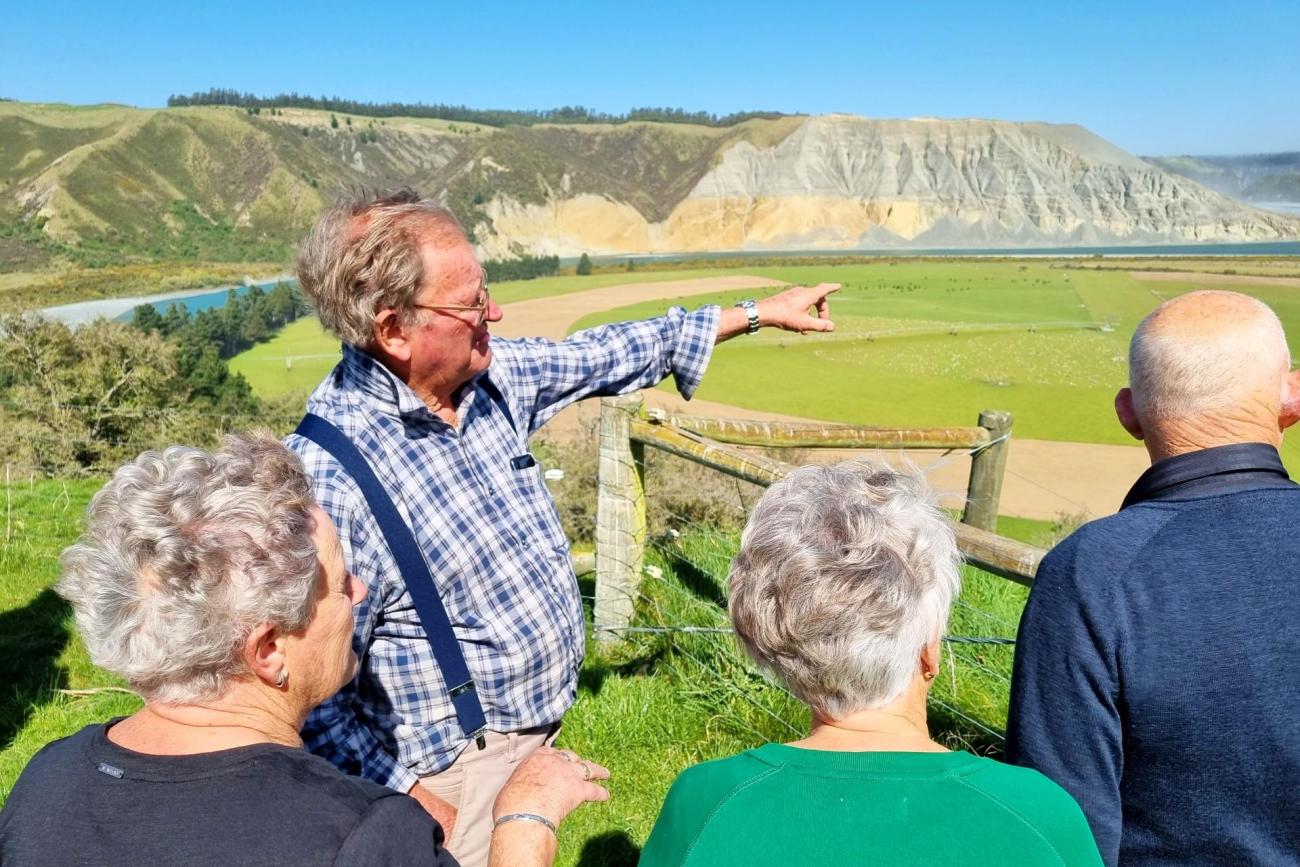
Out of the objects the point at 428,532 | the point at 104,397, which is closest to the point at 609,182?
the point at 104,397

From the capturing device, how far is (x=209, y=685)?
1.39 meters

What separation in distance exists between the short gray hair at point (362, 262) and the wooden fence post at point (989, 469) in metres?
3.71

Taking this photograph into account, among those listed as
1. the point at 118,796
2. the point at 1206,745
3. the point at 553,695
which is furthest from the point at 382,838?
the point at 1206,745

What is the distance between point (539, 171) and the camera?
8606 centimetres

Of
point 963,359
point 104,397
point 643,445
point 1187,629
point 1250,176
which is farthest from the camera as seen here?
point 1250,176

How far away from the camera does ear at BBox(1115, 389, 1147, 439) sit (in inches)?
71.2

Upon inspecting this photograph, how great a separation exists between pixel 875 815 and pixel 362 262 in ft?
5.55

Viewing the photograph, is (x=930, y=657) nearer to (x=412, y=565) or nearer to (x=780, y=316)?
(x=412, y=565)

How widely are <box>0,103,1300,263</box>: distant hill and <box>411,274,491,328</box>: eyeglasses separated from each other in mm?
64990

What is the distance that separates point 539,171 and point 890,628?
295 feet

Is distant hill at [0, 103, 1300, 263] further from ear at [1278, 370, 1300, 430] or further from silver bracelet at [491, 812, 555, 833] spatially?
ear at [1278, 370, 1300, 430]

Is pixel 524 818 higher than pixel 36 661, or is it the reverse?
pixel 524 818

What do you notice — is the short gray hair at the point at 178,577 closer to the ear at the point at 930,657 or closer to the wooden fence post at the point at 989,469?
the ear at the point at 930,657

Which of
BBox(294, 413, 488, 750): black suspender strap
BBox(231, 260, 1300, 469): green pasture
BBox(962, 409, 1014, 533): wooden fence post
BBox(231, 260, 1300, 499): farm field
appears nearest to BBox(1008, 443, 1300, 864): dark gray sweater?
BBox(294, 413, 488, 750): black suspender strap
